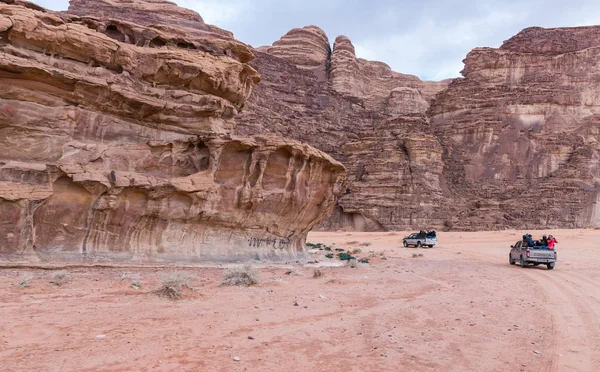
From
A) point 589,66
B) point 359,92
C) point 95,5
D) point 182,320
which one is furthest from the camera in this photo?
point 359,92

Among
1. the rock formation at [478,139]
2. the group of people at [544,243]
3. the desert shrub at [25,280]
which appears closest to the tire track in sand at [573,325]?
the group of people at [544,243]

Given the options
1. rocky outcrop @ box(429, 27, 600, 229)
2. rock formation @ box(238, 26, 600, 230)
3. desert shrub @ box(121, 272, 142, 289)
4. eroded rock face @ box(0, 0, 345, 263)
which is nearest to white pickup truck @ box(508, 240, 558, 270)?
eroded rock face @ box(0, 0, 345, 263)

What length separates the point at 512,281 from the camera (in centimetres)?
1335

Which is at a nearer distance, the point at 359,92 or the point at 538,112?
the point at 538,112

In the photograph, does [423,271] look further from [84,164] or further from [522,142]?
[522,142]

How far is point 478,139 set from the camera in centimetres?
6275

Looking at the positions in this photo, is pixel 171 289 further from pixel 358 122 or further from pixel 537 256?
pixel 358 122

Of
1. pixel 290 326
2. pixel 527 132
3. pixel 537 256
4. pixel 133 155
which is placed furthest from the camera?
pixel 527 132

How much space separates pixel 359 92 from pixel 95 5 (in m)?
52.3

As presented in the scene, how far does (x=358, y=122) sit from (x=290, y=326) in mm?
76575

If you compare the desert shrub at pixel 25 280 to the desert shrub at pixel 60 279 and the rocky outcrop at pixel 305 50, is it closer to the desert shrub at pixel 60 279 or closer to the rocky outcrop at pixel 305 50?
the desert shrub at pixel 60 279

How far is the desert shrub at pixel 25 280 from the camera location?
8867 mm

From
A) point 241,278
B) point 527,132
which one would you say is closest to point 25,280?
point 241,278

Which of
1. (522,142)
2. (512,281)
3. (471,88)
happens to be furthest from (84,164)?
(471,88)
